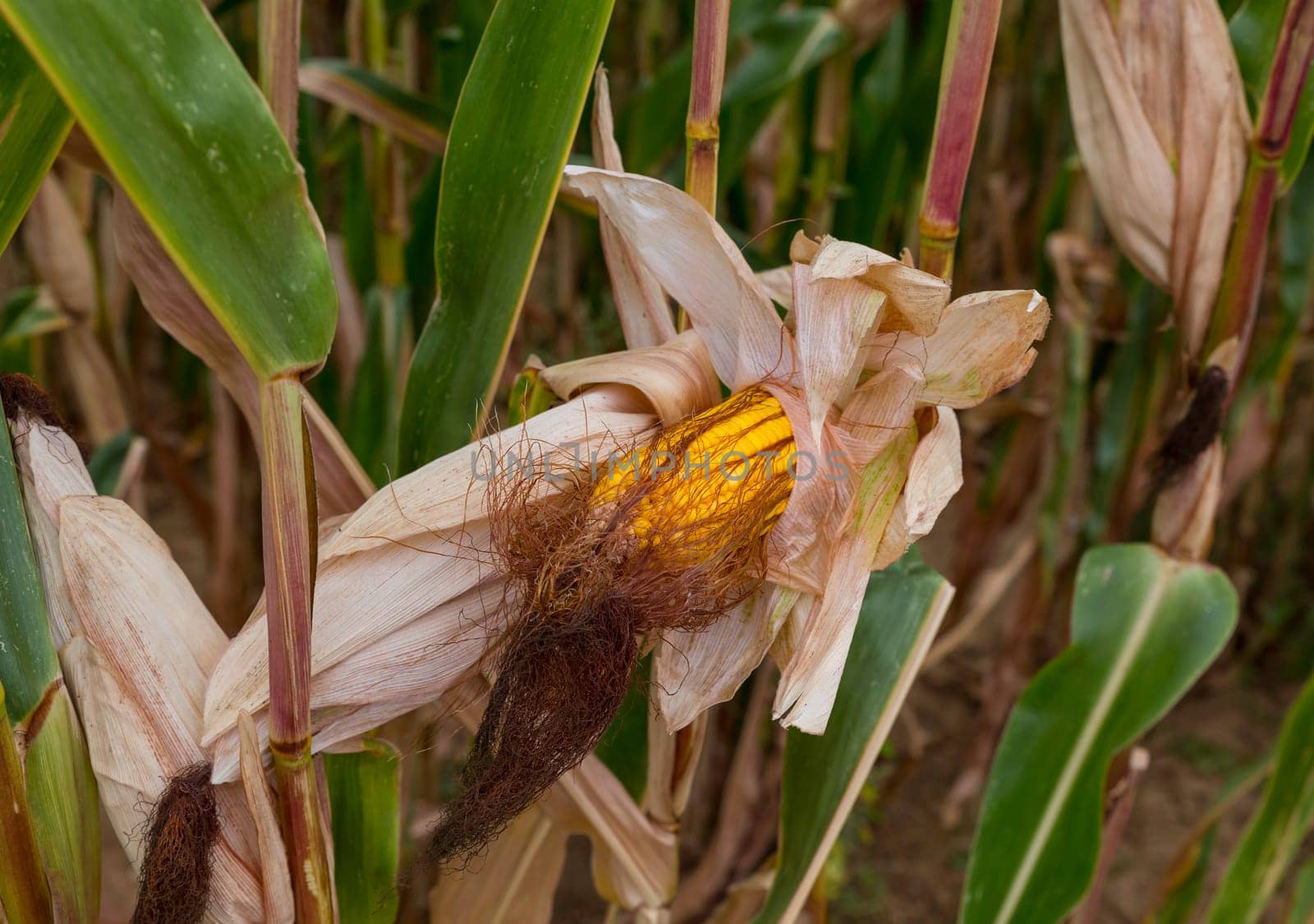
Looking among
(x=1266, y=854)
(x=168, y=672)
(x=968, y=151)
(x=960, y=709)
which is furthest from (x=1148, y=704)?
(x=960, y=709)

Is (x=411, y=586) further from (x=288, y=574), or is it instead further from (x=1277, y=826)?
(x=1277, y=826)

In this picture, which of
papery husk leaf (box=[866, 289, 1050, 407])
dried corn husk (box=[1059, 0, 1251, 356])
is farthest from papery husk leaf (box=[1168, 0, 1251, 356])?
papery husk leaf (box=[866, 289, 1050, 407])

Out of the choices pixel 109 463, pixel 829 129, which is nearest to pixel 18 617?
pixel 109 463

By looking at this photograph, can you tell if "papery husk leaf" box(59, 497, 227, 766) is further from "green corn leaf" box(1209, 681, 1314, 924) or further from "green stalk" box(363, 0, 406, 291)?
"green corn leaf" box(1209, 681, 1314, 924)

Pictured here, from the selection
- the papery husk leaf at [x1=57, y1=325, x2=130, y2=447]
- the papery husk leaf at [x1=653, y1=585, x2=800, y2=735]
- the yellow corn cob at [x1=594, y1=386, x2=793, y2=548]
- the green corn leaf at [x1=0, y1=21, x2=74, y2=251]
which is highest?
the green corn leaf at [x1=0, y1=21, x2=74, y2=251]

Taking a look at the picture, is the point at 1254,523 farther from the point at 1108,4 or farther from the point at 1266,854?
the point at 1108,4
